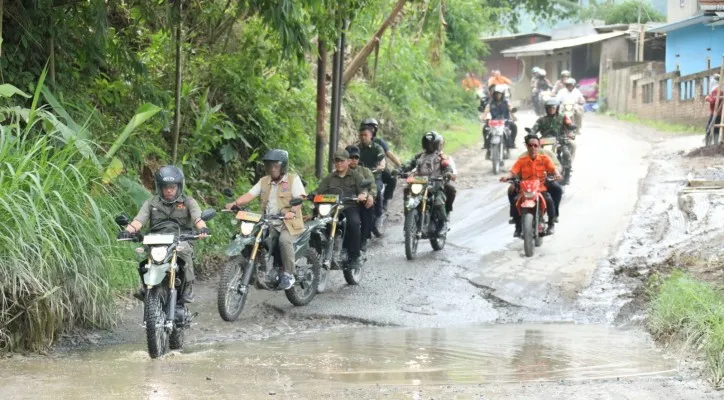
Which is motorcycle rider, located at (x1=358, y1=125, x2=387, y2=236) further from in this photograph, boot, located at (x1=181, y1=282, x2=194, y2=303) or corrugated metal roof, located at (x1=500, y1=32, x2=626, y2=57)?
corrugated metal roof, located at (x1=500, y1=32, x2=626, y2=57)

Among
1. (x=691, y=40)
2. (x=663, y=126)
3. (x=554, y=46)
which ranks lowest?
(x=663, y=126)

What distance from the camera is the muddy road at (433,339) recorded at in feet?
23.4

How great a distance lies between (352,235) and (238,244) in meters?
2.23

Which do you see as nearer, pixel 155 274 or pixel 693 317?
pixel 155 274

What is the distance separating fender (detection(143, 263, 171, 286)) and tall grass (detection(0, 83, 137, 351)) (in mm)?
574

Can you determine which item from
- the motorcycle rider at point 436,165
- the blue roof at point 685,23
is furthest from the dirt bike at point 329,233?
the blue roof at point 685,23

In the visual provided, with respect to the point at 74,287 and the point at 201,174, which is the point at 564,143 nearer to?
the point at 201,174

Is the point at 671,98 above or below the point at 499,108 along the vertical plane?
below

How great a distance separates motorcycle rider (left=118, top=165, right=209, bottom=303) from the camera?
29.6ft

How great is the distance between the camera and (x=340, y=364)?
813cm

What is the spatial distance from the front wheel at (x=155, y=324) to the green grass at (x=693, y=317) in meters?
3.96

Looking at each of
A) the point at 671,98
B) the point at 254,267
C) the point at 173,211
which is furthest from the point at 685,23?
the point at 173,211

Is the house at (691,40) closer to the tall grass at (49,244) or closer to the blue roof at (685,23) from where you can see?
the blue roof at (685,23)

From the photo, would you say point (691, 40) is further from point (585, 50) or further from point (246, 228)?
point (246, 228)
